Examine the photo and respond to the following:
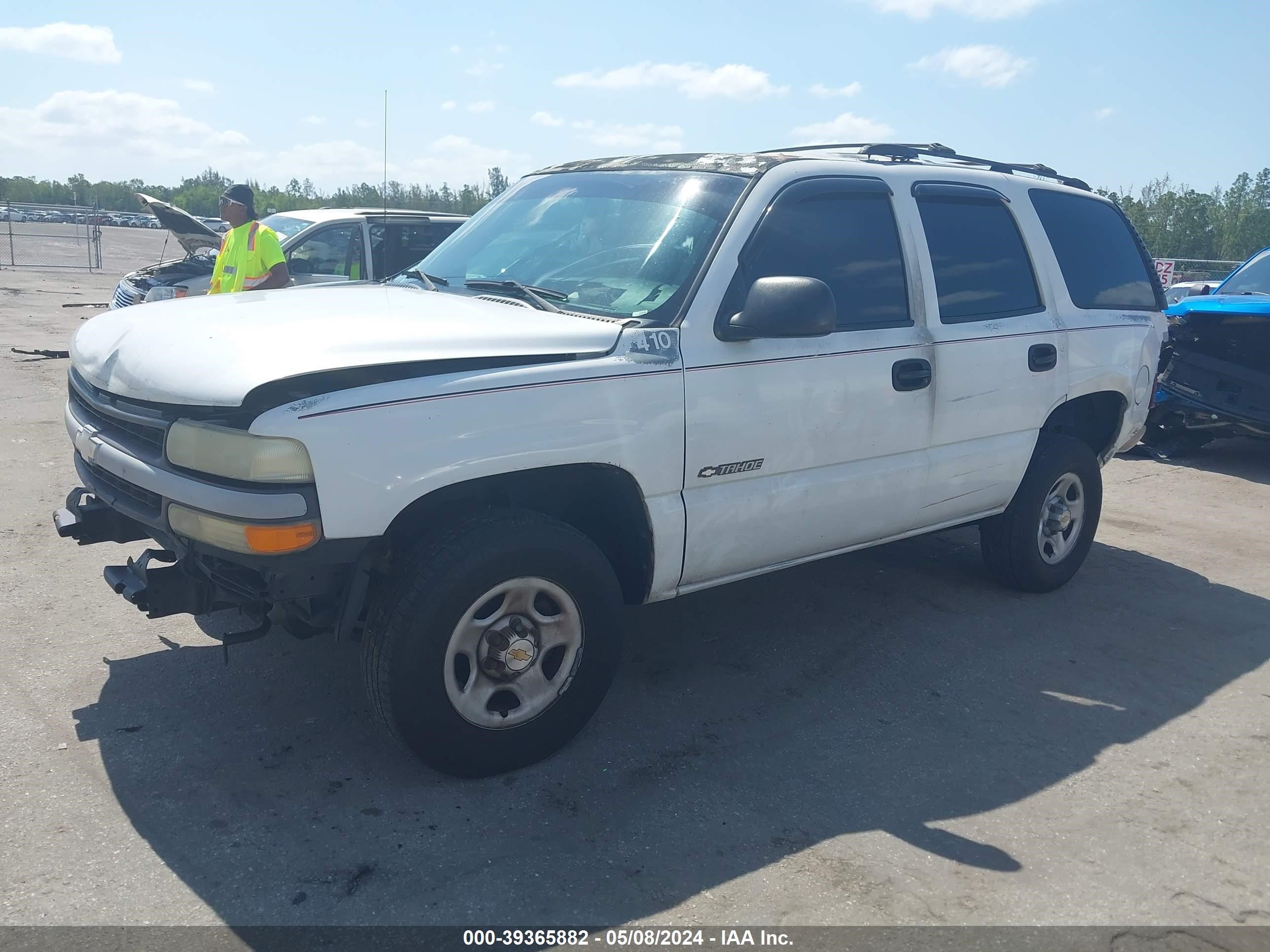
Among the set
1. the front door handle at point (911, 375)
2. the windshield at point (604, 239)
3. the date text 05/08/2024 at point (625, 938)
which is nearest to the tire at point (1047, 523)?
the front door handle at point (911, 375)

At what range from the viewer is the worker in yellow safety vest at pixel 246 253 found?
24.7 ft

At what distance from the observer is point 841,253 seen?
13.9 feet

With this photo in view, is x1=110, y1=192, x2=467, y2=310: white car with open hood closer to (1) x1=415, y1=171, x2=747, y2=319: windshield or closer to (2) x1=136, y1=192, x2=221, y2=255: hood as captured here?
(2) x1=136, y1=192, x2=221, y2=255: hood

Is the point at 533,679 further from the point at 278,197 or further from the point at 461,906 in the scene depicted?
the point at 278,197

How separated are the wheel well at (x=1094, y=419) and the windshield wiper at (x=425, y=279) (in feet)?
10.4

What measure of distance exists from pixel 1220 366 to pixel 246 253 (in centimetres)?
798

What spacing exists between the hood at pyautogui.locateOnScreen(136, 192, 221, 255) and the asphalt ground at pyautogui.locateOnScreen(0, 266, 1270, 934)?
257 inches

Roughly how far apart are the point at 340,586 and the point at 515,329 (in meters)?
0.99

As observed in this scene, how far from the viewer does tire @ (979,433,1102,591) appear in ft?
17.3

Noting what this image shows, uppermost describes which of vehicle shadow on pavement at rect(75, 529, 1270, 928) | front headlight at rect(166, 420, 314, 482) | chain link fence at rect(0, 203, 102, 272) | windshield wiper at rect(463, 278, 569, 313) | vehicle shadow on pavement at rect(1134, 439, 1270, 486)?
chain link fence at rect(0, 203, 102, 272)

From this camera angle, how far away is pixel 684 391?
3.61 meters

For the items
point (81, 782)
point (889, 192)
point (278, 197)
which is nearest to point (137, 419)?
point (81, 782)

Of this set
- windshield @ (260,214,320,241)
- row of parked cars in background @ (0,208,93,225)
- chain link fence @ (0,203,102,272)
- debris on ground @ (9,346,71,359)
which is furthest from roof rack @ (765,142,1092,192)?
row of parked cars in background @ (0,208,93,225)

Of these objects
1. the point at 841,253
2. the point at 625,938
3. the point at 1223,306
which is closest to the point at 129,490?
the point at 625,938
